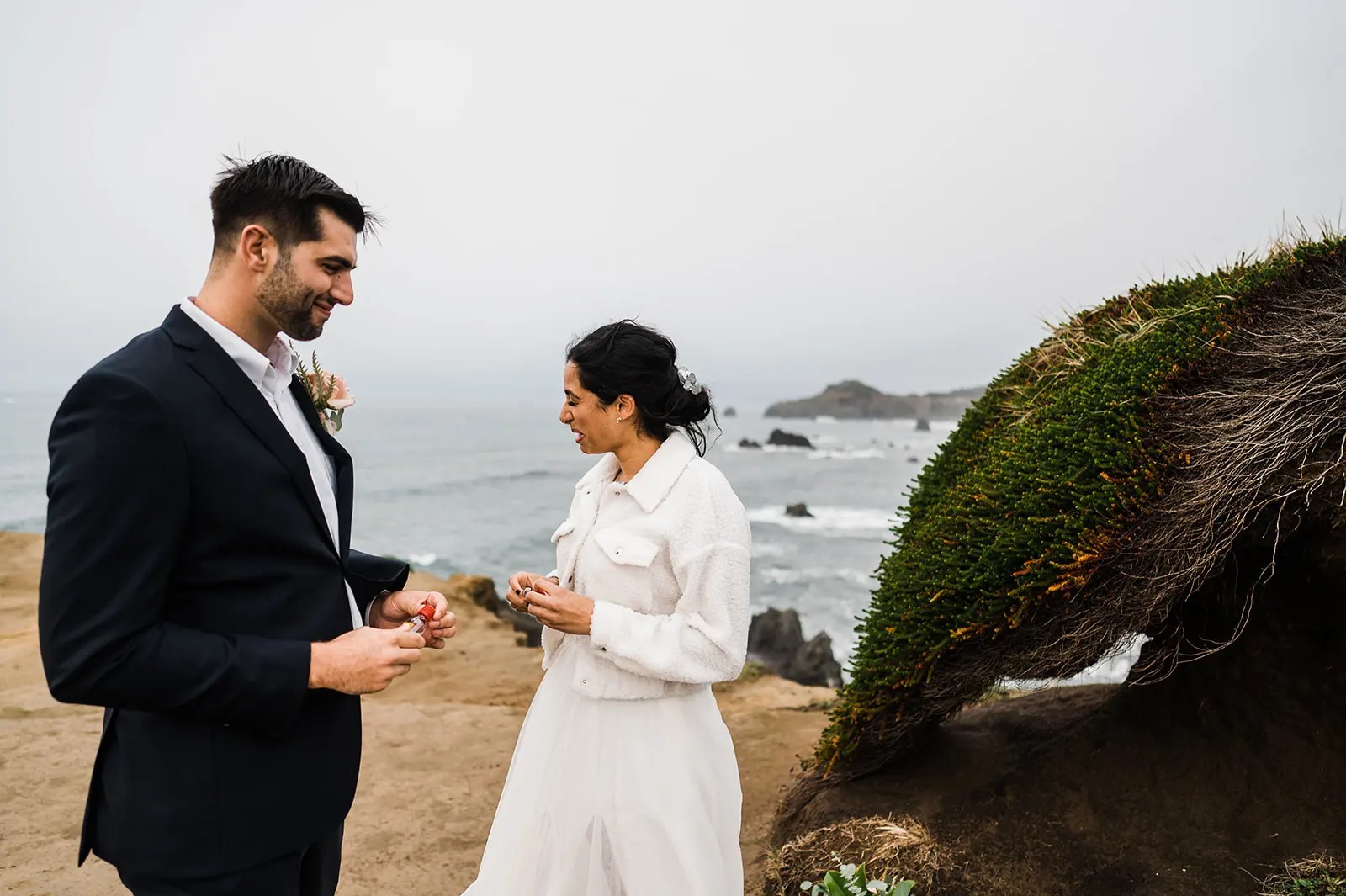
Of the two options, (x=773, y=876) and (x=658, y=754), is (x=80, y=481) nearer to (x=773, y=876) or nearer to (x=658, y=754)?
(x=658, y=754)

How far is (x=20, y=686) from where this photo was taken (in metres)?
7.93

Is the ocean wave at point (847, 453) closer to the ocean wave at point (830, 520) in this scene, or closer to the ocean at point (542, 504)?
the ocean at point (542, 504)

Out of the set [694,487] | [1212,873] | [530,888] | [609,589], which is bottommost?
[1212,873]

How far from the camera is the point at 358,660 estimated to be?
Result: 207 centimetres

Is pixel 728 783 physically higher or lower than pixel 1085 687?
higher

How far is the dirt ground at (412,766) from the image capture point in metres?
4.96

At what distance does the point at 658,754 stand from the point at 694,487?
3.25 ft

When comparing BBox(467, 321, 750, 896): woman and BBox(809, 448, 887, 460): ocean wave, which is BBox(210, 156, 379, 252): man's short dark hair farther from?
BBox(809, 448, 887, 460): ocean wave

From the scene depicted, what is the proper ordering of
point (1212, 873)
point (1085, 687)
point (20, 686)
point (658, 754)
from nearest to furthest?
point (658, 754) → point (1212, 873) → point (1085, 687) → point (20, 686)

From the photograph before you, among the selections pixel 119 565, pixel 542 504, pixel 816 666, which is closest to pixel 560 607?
pixel 119 565

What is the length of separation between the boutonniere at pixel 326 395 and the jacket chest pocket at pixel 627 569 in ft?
3.46

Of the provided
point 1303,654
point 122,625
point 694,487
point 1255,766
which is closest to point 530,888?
point 694,487

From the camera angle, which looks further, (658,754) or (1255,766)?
(1255,766)

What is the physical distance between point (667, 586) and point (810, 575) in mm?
20619
